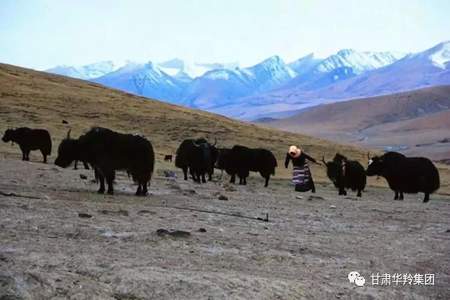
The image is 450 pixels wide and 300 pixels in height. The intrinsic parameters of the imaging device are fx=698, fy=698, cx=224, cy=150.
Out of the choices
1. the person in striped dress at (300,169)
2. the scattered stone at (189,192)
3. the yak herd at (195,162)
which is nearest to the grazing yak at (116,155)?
the yak herd at (195,162)

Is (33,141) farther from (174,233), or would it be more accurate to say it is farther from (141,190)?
(174,233)

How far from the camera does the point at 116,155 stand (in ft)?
40.5

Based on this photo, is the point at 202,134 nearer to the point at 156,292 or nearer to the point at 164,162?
the point at 164,162

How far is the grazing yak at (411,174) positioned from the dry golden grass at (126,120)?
1014cm

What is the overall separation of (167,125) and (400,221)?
3092cm

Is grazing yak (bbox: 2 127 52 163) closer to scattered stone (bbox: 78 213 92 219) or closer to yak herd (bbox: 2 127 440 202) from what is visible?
yak herd (bbox: 2 127 440 202)

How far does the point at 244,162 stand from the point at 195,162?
2740 millimetres

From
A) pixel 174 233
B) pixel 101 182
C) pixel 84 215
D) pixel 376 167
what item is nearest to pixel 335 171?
pixel 376 167

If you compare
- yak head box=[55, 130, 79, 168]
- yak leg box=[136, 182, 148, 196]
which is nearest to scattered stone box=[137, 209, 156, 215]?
yak leg box=[136, 182, 148, 196]

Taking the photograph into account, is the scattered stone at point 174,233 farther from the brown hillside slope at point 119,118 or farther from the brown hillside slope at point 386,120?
the brown hillside slope at point 386,120

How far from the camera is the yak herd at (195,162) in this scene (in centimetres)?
1240

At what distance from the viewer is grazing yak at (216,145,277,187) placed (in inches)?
821

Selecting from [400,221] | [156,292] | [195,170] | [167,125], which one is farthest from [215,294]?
[167,125]

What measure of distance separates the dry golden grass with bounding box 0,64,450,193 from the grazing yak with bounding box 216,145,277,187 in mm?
7332
